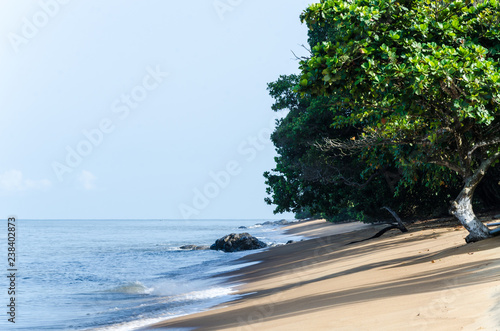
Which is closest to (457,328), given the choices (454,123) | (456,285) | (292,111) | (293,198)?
(456,285)

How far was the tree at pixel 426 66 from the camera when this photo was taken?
9727 mm

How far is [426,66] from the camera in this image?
30.6ft

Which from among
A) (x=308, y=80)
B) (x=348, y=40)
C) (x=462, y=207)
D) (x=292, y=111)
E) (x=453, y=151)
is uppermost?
(x=292, y=111)

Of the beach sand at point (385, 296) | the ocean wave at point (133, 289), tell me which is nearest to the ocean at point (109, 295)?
the ocean wave at point (133, 289)

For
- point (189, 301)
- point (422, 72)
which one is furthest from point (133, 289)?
point (422, 72)

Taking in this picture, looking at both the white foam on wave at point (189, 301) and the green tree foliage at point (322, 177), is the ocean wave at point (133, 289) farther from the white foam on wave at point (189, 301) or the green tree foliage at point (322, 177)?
the green tree foliage at point (322, 177)

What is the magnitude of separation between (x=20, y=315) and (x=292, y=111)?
1770 cm

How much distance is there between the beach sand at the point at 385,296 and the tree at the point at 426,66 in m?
2.27

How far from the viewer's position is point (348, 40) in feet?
34.3

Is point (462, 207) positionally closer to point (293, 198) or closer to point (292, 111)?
point (293, 198)

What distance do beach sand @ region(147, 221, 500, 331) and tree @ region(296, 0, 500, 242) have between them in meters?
2.27

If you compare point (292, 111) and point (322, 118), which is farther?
point (292, 111)

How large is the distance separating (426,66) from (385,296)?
182 inches

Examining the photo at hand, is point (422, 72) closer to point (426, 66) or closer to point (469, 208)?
point (426, 66)
